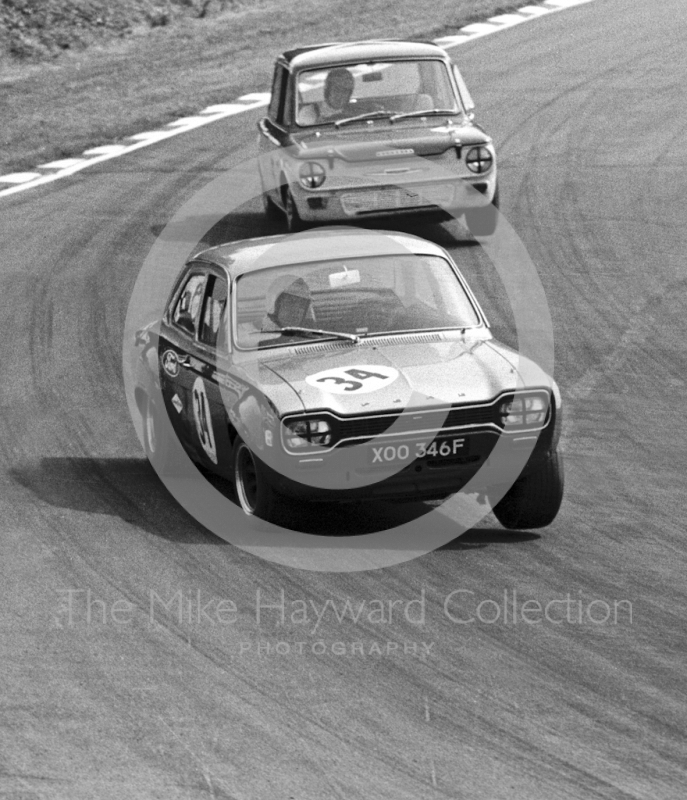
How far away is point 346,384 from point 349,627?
131 centimetres

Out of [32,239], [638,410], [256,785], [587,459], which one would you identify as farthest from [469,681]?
[32,239]

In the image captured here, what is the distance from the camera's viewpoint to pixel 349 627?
20.1 feet

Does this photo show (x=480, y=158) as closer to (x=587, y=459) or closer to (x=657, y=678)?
(x=587, y=459)

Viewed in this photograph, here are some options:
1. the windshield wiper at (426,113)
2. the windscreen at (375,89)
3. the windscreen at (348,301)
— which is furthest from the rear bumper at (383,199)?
the windscreen at (348,301)

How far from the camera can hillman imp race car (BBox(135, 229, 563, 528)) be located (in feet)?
22.4

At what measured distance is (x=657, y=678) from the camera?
558cm

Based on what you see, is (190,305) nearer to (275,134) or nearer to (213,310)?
(213,310)

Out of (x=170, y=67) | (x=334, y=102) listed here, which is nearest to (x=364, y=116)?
(x=334, y=102)

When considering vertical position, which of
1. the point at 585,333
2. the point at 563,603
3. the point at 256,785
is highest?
the point at 256,785

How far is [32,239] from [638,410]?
7643 millimetres

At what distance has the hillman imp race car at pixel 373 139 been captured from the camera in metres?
13.2

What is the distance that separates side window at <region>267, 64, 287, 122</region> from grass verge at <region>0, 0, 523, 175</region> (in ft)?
15.4

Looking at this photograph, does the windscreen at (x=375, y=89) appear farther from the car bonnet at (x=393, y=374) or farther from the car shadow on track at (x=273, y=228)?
the car bonnet at (x=393, y=374)

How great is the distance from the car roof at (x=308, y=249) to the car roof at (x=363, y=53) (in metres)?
5.97
